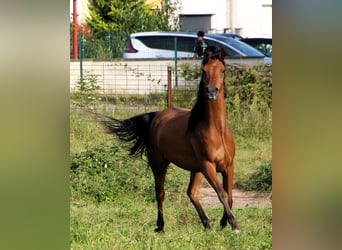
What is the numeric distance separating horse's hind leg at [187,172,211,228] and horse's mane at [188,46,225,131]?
31cm

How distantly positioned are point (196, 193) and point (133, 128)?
0.62 meters

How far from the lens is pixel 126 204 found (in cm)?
604

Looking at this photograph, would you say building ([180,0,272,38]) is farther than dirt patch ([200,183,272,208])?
No

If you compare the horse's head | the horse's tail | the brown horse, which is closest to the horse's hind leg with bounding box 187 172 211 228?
the brown horse

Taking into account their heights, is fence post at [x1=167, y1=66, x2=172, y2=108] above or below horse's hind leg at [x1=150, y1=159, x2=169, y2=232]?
above

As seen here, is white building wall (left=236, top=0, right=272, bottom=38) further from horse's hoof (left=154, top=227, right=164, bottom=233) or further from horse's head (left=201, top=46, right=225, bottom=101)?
horse's hoof (left=154, top=227, right=164, bottom=233)

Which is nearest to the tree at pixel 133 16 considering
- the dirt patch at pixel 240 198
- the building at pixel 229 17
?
the building at pixel 229 17

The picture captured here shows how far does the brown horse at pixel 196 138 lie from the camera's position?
5.79 m

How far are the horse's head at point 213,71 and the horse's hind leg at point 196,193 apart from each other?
0.52 m

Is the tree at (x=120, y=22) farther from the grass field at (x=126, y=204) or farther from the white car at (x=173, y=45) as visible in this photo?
the grass field at (x=126, y=204)

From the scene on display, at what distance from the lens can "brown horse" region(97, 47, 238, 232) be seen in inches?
228

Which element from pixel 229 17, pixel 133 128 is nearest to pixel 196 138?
pixel 133 128

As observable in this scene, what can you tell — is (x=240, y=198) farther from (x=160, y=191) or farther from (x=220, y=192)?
(x=160, y=191)
